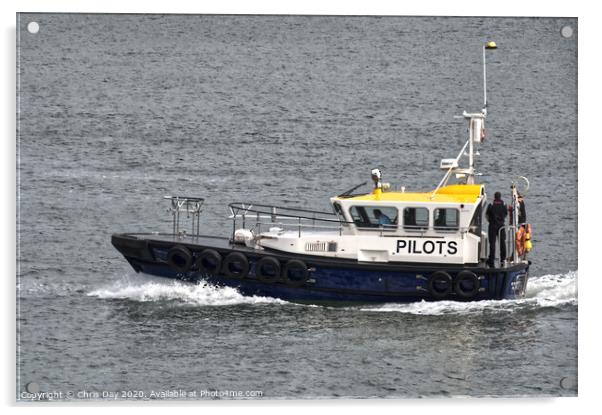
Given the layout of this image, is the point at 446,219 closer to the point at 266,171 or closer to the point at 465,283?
the point at 465,283

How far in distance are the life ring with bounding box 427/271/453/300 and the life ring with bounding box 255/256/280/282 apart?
7.01 ft

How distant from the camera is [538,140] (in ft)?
93.0

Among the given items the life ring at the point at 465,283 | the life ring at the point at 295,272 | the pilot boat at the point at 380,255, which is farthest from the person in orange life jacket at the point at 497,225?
the life ring at the point at 295,272

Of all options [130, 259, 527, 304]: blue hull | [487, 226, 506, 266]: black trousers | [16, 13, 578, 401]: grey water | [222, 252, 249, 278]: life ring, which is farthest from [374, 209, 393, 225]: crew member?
[222, 252, 249, 278]: life ring

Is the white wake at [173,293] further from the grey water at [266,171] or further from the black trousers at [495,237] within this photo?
the black trousers at [495,237]

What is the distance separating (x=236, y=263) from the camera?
2550cm

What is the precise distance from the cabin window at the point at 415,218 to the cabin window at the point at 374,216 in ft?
0.52

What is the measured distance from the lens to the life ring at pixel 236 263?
25500 millimetres

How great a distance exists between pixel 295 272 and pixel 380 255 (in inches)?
47.7

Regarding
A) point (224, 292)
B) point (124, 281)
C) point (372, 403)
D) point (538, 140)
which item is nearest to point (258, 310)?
point (224, 292)

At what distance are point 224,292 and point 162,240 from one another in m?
1.19

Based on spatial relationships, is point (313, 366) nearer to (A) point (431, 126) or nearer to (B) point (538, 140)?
(B) point (538, 140)

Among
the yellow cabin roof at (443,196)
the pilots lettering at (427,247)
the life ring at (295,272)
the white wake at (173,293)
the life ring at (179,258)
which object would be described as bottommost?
the white wake at (173,293)

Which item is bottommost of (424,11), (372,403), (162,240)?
(372,403)
